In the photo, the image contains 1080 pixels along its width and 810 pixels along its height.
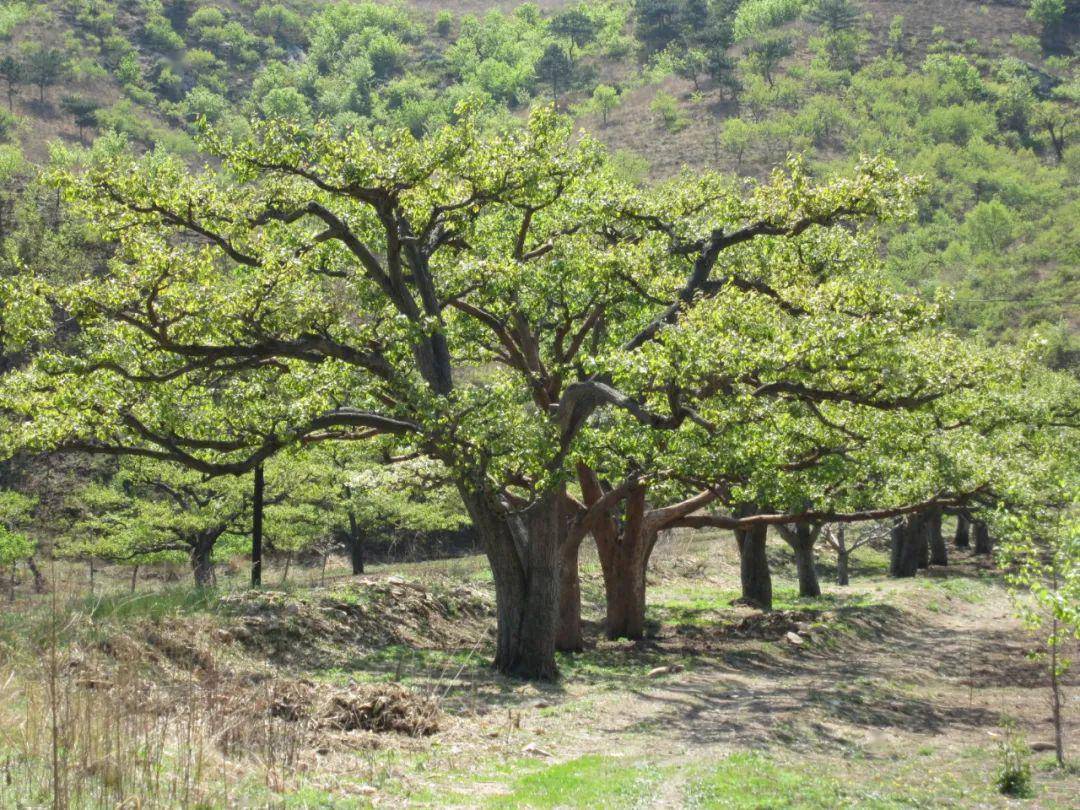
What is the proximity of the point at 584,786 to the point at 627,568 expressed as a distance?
11623 millimetres

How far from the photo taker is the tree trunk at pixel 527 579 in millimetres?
15148

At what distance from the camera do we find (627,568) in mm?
20312

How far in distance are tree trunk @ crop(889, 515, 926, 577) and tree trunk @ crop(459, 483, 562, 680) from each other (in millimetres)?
23879

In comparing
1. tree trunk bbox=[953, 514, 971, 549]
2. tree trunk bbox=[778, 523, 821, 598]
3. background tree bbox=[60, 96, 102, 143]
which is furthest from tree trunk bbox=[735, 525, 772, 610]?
background tree bbox=[60, 96, 102, 143]

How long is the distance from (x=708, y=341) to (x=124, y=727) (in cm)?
864

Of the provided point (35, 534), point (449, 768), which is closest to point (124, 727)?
point (449, 768)

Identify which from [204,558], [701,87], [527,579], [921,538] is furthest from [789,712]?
[701,87]

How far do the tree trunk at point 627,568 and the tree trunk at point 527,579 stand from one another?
4.80 m

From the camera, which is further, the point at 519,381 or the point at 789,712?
the point at 519,381

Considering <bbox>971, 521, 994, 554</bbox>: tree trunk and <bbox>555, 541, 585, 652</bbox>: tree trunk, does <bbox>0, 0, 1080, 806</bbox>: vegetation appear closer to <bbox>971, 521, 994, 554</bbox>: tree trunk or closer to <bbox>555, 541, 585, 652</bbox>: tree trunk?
<bbox>555, 541, 585, 652</bbox>: tree trunk

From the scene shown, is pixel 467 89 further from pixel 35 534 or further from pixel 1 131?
pixel 35 534

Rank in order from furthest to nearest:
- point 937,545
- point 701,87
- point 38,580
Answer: point 701,87
point 937,545
point 38,580

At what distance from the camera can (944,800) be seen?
29.2 feet

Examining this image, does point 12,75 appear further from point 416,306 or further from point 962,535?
point 416,306
